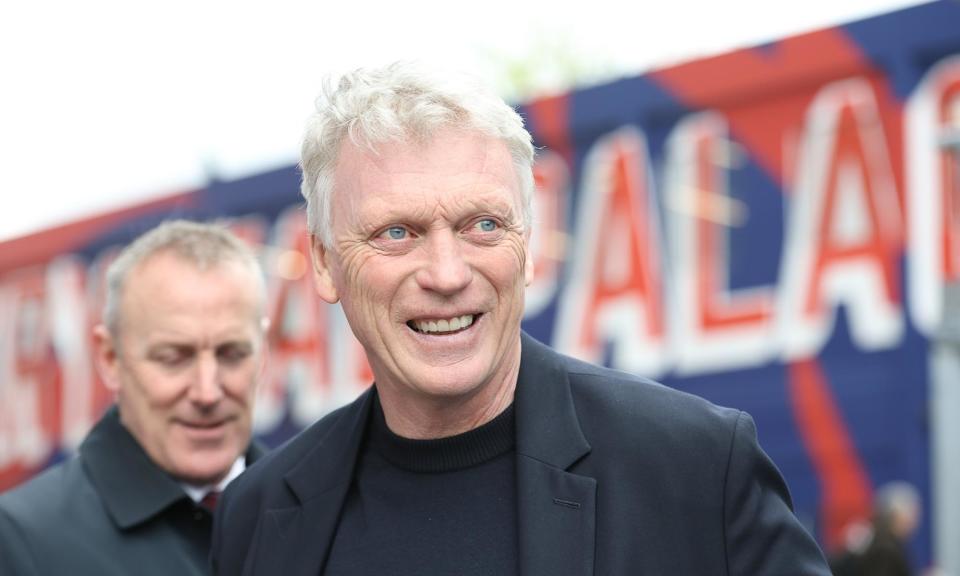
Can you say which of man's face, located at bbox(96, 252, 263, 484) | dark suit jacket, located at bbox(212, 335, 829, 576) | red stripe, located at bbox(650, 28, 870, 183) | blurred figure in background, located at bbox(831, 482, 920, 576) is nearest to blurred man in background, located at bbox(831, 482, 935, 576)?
blurred figure in background, located at bbox(831, 482, 920, 576)

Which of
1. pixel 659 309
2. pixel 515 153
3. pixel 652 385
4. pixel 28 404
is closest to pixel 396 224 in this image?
pixel 515 153

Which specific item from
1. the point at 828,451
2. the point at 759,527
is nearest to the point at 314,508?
the point at 759,527

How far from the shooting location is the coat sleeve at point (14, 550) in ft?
9.36

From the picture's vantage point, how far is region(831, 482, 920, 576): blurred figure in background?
578cm

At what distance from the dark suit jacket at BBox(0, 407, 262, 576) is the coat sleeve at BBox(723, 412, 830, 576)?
56.3 inches

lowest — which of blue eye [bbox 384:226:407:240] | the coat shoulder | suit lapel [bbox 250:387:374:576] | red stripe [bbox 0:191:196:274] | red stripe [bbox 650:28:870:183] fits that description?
red stripe [bbox 0:191:196:274]

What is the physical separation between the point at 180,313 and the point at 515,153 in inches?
50.3

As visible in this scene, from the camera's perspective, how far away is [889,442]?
19.7 feet

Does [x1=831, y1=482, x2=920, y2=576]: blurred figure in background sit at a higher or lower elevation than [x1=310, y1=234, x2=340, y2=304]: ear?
Result: lower

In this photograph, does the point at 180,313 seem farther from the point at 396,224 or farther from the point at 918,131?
the point at 918,131

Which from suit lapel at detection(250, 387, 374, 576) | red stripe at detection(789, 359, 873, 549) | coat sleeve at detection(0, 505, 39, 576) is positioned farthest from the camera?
red stripe at detection(789, 359, 873, 549)

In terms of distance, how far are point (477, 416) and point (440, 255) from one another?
29cm

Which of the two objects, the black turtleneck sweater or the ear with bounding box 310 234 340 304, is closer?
the black turtleneck sweater

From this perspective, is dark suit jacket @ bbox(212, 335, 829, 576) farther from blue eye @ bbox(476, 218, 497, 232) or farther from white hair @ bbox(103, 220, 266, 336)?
white hair @ bbox(103, 220, 266, 336)
